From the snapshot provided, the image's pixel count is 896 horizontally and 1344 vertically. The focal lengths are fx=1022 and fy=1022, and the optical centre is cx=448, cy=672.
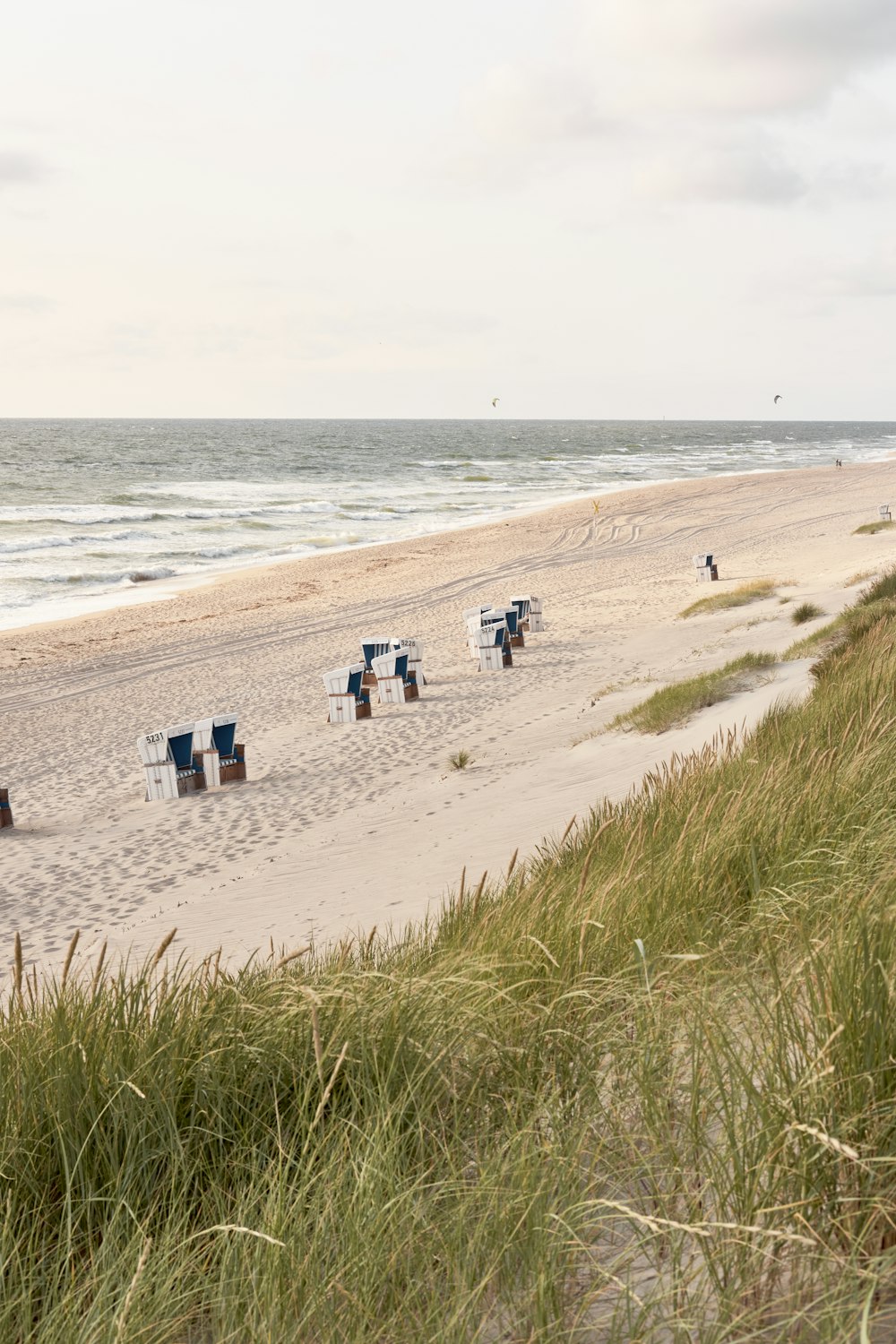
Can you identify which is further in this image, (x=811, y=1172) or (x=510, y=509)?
(x=510, y=509)

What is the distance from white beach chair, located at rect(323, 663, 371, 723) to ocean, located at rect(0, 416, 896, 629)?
14122 millimetres

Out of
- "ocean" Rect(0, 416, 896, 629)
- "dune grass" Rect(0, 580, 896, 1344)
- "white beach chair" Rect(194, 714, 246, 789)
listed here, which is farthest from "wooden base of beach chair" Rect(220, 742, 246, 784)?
"ocean" Rect(0, 416, 896, 629)

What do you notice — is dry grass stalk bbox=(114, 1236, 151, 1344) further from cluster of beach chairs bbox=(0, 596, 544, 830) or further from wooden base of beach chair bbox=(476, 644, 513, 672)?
wooden base of beach chair bbox=(476, 644, 513, 672)

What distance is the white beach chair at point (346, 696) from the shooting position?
12.8 metres

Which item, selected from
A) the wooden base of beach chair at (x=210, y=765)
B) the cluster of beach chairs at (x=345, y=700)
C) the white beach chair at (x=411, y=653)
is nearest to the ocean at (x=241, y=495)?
the cluster of beach chairs at (x=345, y=700)

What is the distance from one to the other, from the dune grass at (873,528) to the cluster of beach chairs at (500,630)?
15.2 metres

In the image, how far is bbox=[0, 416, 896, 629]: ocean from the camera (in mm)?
31688

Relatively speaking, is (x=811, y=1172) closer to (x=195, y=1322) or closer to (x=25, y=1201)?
(x=195, y=1322)

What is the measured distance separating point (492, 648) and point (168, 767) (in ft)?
19.7

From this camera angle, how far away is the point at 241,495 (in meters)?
54.0

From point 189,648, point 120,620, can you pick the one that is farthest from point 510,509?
point 189,648

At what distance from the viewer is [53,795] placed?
36.1ft

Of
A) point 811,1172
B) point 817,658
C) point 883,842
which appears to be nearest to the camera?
point 811,1172

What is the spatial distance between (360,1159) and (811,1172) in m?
0.83
